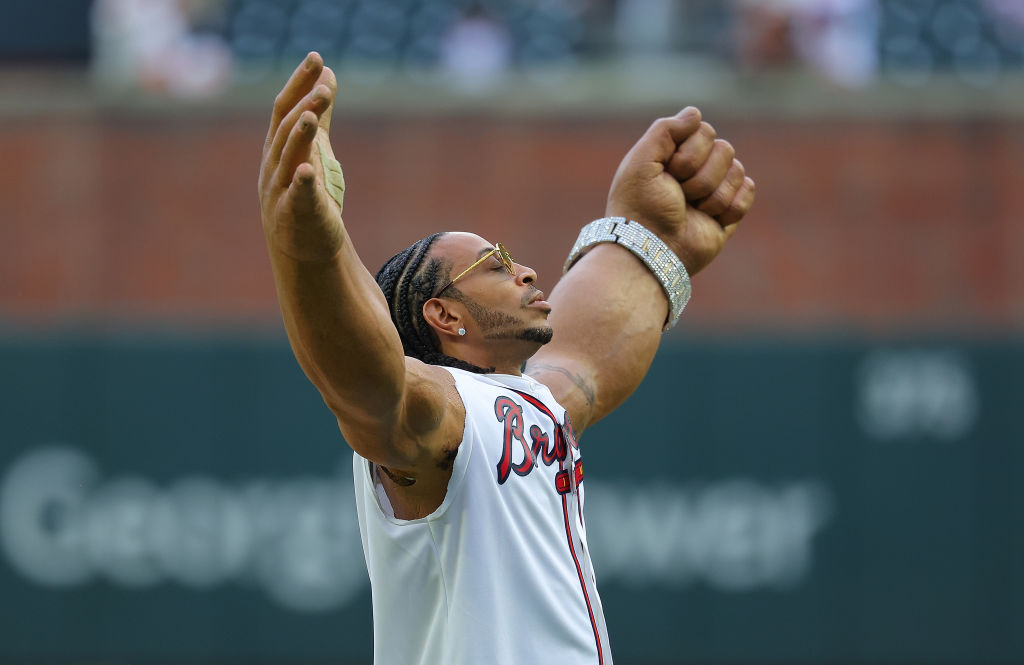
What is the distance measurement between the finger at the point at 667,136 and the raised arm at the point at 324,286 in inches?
55.2

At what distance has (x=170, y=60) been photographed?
984cm

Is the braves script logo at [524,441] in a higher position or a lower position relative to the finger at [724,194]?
lower

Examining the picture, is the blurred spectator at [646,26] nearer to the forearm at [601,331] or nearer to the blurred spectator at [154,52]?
the blurred spectator at [154,52]

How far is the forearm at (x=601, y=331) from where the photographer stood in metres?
3.53

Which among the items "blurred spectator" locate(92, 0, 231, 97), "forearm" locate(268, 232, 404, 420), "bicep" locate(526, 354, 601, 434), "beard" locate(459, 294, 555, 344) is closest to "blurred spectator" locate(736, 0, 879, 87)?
"blurred spectator" locate(92, 0, 231, 97)

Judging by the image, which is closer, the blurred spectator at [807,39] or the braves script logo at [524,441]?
the braves script logo at [524,441]

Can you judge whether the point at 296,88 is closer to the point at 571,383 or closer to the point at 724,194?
the point at 571,383

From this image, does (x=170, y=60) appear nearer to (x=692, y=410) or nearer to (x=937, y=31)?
(x=692, y=410)

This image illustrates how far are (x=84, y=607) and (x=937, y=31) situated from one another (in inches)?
294

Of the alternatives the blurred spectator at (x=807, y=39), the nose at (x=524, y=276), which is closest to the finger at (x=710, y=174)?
the nose at (x=524, y=276)

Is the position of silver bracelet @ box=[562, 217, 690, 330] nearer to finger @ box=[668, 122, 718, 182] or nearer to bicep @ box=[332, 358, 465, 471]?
finger @ box=[668, 122, 718, 182]

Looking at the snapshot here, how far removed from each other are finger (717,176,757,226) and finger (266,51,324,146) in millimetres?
1749

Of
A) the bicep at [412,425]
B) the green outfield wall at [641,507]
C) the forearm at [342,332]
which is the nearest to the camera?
the forearm at [342,332]

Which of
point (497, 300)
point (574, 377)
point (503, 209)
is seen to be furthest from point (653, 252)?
point (503, 209)
